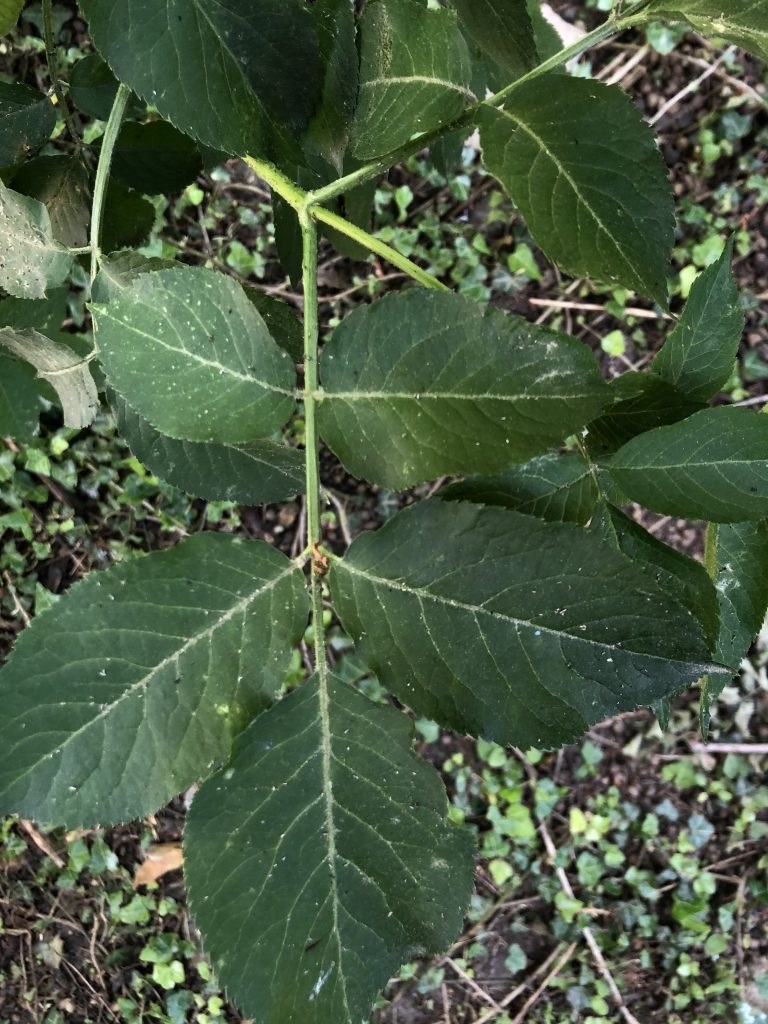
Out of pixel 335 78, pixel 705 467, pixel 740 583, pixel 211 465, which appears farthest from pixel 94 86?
pixel 740 583

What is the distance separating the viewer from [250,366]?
2.72ft

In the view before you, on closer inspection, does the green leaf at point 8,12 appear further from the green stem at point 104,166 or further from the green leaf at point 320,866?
the green leaf at point 320,866

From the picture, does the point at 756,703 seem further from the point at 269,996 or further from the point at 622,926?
the point at 269,996

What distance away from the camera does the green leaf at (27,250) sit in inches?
36.0

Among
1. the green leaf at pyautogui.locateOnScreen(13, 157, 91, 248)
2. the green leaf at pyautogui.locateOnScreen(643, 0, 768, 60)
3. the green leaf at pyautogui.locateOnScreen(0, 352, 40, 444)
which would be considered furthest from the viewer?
the green leaf at pyautogui.locateOnScreen(0, 352, 40, 444)

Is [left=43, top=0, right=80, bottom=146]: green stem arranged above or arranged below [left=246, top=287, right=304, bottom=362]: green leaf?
above

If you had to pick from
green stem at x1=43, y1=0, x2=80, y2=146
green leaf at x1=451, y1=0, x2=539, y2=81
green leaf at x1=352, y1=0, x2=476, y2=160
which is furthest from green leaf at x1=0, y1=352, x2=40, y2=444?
green leaf at x1=451, y1=0, x2=539, y2=81

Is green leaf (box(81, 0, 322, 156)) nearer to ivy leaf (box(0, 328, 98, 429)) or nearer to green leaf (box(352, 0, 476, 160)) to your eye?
green leaf (box(352, 0, 476, 160))

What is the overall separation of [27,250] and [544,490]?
0.62 m

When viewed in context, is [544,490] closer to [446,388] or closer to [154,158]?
[446,388]

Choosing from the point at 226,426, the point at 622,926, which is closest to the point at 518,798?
the point at 622,926

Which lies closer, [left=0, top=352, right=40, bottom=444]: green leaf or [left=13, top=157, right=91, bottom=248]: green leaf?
[left=13, top=157, right=91, bottom=248]: green leaf

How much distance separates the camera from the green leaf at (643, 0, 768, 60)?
2.31 feet

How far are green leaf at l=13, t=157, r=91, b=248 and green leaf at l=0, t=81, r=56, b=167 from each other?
0.07 metres
